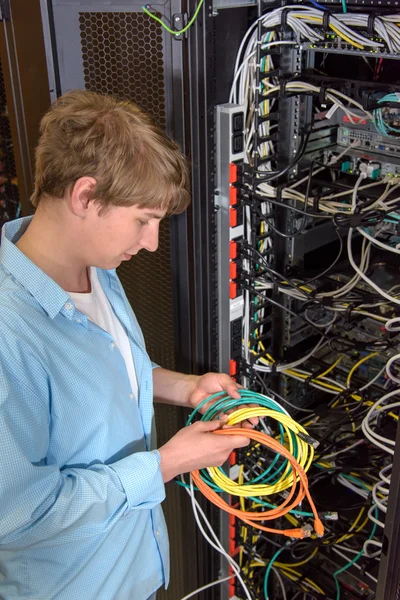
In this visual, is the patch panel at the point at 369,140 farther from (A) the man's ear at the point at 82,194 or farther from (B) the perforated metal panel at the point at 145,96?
(A) the man's ear at the point at 82,194

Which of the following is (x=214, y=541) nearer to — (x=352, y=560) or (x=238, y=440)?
(x=352, y=560)

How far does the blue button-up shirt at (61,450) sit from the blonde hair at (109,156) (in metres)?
0.18

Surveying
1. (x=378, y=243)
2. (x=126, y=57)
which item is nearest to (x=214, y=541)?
(x=378, y=243)

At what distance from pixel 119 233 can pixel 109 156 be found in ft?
0.47

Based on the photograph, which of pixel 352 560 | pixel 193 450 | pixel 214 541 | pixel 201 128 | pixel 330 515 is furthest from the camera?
pixel 214 541

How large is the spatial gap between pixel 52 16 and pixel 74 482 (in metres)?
1.21

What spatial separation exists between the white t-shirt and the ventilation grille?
1067 millimetres

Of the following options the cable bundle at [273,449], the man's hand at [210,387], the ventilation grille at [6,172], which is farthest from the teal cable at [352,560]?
the ventilation grille at [6,172]

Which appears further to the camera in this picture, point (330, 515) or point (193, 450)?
point (330, 515)

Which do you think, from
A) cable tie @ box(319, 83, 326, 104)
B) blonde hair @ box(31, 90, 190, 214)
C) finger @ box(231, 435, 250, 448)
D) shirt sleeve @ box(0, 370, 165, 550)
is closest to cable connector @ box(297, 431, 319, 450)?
finger @ box(231, 435, 250, 448)

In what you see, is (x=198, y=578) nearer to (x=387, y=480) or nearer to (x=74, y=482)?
(x=387, y=480)

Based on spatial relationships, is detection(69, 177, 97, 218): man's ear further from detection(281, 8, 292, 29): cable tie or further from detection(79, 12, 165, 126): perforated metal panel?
detection(281, 8, 292, 29): cable tie

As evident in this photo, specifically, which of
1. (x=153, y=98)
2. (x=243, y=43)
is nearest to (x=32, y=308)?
(x=153, y=98)

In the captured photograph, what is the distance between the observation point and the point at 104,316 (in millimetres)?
1397
